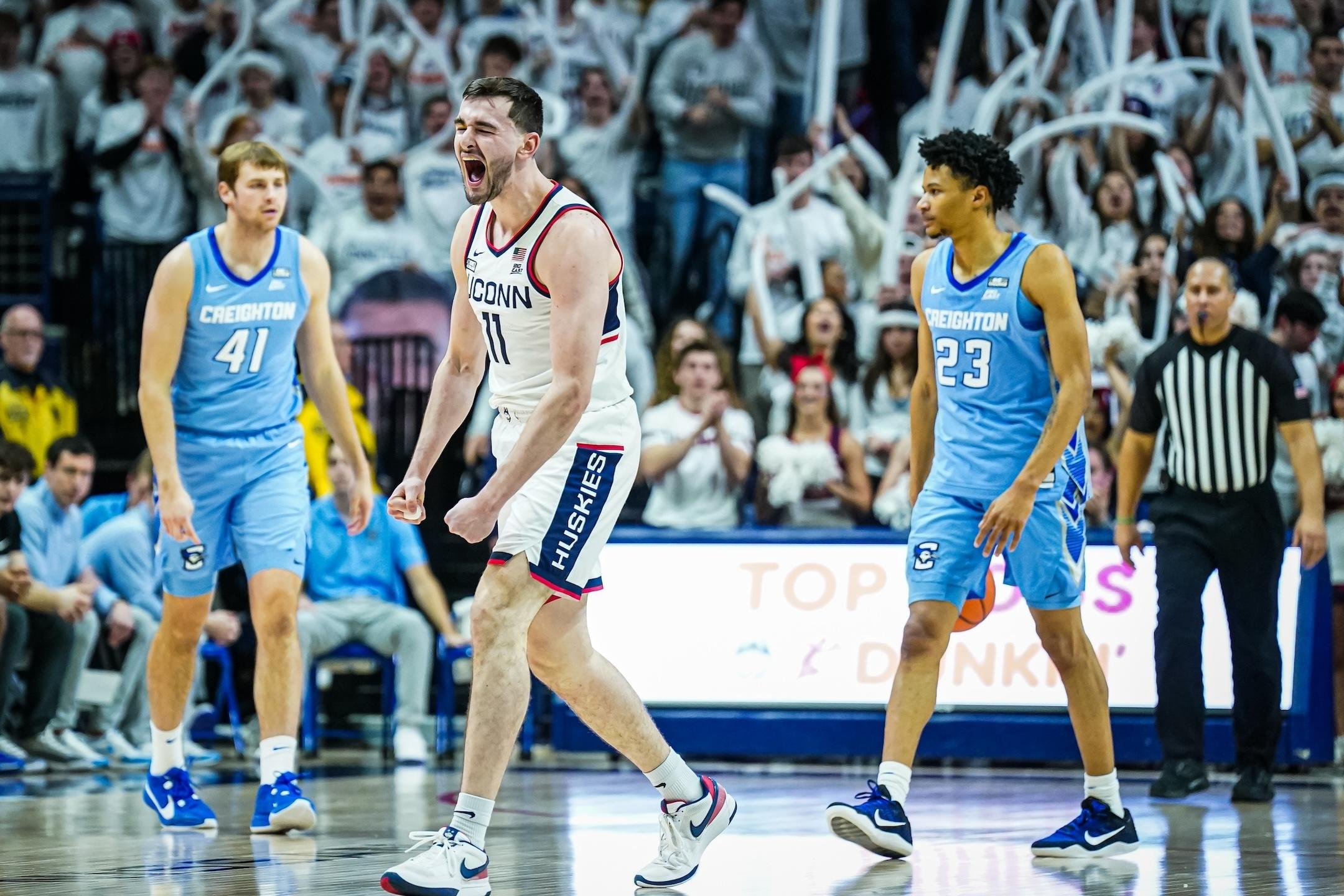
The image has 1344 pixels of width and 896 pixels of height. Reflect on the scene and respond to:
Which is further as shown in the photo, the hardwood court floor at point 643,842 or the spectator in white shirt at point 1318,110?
the spectator in white shirt at point 1318,110

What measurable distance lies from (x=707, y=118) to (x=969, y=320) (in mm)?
6408

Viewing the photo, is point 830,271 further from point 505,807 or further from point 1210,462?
point 505,807

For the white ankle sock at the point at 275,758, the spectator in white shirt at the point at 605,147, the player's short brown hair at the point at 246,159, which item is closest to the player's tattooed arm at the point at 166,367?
the player's short brown hair at the point at 246,159

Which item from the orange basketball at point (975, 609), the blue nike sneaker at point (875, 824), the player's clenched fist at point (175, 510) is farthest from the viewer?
the player's clenched fist at point (175, 510)

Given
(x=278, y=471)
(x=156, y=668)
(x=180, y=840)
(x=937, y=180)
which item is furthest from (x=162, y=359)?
(x=937, y=180)

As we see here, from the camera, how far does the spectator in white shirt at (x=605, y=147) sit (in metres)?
11.5

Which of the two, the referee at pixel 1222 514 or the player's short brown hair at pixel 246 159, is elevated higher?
the player's short brown hair at pixel 246 159

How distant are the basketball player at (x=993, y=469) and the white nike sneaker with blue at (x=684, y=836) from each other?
47cm

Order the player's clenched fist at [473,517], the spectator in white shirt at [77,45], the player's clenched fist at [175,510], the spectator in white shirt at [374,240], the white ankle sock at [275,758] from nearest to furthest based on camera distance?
the player's clenched fist at [473,517] < the player's clenched fist at [175,510] < the white ankle sock at [275,758] < the spectator in white shirt at [374,240] < the spectator in white shirt at [77,45]

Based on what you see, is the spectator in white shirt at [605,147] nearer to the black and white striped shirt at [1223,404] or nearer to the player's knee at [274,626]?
the black and white striped shirt at [1223,404]

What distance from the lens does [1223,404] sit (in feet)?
23.2

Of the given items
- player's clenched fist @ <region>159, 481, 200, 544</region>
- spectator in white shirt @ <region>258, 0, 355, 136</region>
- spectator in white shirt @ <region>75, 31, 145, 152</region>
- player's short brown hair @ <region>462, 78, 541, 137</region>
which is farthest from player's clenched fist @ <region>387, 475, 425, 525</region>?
spectator in white shirt @ <region>75, 31, 145, 152</region>

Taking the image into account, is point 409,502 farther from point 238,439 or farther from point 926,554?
point 238,439

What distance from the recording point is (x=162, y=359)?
5.71 metres
